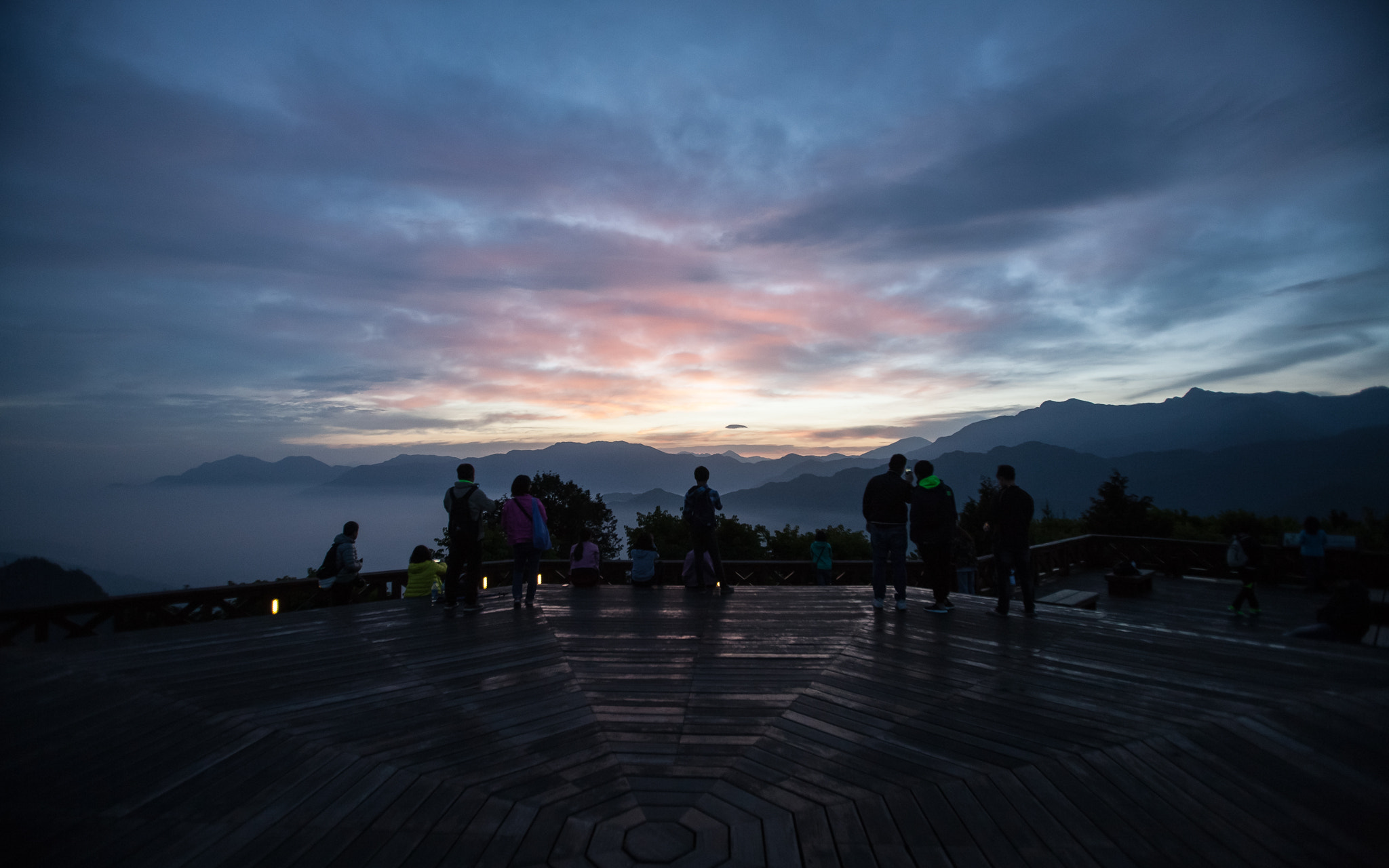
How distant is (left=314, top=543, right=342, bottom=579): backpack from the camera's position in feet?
26.6

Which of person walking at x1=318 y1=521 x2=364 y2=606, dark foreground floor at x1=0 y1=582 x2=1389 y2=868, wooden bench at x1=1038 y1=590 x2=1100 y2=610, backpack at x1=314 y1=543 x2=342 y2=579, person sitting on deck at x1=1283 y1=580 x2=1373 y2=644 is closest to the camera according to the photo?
dark foreground floor at x1=0 y1=582 x2=1389 y2=868

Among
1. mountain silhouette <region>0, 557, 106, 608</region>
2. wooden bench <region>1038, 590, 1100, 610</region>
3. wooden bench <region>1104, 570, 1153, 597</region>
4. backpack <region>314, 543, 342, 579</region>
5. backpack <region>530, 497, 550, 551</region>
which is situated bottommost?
mountain silhouette <region>0, 557, 106, 608</region>

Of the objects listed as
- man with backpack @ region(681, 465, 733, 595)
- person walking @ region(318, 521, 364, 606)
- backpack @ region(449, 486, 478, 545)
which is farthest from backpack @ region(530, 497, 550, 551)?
person walking @ region(318, 521, 364, 606)

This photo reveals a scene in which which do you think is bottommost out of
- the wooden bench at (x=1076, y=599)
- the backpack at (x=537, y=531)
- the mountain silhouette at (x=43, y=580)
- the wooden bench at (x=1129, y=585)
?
the mountain silhouette at (x=43, y=580)

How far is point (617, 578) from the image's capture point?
1243 centimetres

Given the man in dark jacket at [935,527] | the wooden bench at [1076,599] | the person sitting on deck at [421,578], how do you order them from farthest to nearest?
the wooden bench at [1076,599], the person sitting on deck at [421,578], the man in dark jacket at [935,527]

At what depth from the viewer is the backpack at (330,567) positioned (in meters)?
8.10

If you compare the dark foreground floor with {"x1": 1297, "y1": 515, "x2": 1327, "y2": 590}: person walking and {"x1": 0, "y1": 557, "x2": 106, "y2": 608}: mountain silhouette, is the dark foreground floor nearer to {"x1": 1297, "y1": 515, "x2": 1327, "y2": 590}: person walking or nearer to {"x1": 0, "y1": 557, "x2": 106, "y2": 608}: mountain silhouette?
{"x1": 1297, "y1": 515, "x2": 1327, "y2": 590}: person walking

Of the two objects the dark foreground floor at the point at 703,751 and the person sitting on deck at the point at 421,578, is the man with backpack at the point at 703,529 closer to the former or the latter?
the dark foreground floor at the point at 703,751

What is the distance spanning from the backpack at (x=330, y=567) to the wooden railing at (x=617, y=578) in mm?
550

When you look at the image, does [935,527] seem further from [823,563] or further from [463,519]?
[463,519]

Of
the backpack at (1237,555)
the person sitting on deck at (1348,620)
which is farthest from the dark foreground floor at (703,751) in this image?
the backpack at (1237,555)

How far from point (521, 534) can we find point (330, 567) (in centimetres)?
289

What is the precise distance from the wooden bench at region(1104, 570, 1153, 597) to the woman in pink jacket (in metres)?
11.5
